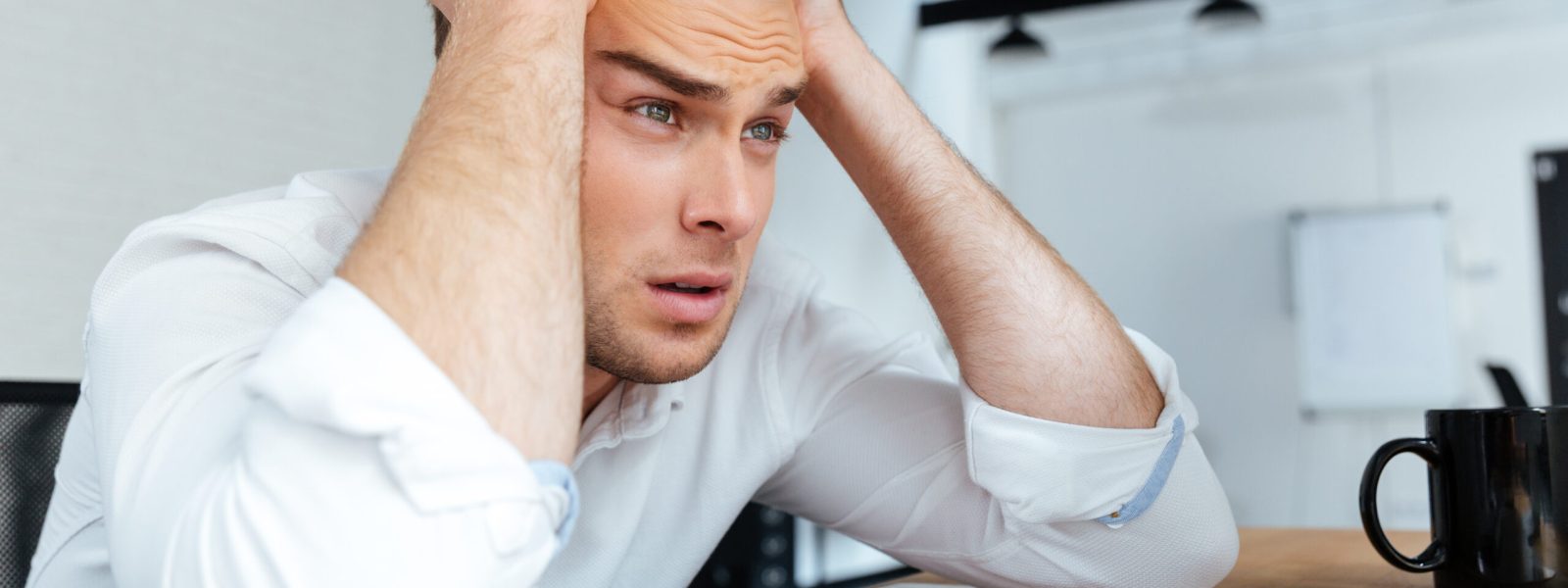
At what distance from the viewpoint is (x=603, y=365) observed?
79 cm

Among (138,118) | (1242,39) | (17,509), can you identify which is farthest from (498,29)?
(1242,39)

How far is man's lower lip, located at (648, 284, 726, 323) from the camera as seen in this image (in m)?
0.80

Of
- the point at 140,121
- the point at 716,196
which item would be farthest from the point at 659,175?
the point at 140,121

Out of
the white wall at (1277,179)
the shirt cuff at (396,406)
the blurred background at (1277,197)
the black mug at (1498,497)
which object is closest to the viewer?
the shirt cuff at (396,406)

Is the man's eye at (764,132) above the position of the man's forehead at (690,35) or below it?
below

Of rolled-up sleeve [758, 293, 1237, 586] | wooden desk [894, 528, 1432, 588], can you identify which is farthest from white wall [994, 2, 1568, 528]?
rolled-up sleeve [758, 293, 1237, 586]

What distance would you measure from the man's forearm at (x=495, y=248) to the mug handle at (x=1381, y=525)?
46 cm

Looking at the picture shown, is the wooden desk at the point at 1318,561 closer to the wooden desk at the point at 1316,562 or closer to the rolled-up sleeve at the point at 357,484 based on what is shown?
the wooden desk at the point at 1316,562

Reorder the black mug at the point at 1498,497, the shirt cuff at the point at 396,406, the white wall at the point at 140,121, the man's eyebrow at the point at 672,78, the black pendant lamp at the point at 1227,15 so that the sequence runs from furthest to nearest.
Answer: the black pendant lamp at the point at 1227,15
the white wall at the point at 140,121
the man's eyebrow at the point at 672,78
the black mug at the point at 1498,497
the shirt cuff at the point at 396,406

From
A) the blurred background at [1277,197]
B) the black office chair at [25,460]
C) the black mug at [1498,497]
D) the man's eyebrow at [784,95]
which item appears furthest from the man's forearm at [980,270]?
the blurred background at [1277,197]

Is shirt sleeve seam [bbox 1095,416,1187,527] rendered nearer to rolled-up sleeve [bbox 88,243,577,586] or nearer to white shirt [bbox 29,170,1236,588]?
white shirt [bbox 29,170,1236,588]

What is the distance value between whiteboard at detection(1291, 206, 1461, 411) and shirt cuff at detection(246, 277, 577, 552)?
509 cm

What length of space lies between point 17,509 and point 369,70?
1.52 meters

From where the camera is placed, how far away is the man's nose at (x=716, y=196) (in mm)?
787
